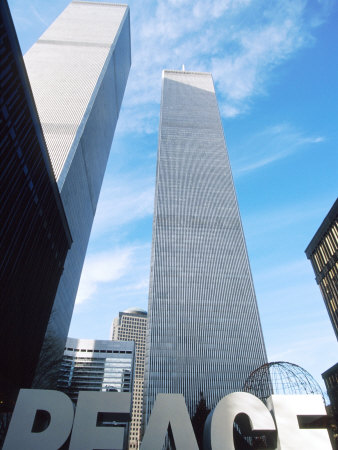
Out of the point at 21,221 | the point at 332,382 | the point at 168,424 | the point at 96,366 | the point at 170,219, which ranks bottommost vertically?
the point at 168,424

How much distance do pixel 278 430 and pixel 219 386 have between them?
91.2m

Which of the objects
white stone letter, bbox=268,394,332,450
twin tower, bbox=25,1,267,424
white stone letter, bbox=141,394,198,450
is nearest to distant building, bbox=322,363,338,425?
twin tower, bbox=25,1,267,424

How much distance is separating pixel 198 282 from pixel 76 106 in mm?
73084

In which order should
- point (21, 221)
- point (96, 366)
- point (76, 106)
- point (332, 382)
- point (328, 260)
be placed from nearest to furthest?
1. point (21, 221)
2. point (328, 260)
3. point (332, 382)
4. point (76, 106)
5. point (96, 366)

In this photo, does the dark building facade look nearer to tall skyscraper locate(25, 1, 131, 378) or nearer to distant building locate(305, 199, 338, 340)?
tall skyscraper locate(25, 1, 131, 378)

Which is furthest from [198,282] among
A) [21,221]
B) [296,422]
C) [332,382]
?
[296,422]

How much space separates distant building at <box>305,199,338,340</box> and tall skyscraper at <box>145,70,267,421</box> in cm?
4757

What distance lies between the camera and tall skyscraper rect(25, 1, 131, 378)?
3415 inches

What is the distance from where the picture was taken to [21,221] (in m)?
29.3

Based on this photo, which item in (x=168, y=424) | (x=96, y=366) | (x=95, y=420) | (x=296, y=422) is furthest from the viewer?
(x=96, y=366)

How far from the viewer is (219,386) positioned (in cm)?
9569

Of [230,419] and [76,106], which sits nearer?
[230,419]

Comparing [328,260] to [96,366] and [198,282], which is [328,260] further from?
[96,366]

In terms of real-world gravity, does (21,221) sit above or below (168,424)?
above
